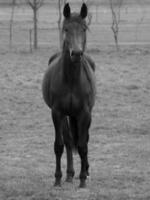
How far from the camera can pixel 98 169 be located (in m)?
7.13

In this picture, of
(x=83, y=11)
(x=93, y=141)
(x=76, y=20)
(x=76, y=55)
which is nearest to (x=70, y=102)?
(x=76, y=55)

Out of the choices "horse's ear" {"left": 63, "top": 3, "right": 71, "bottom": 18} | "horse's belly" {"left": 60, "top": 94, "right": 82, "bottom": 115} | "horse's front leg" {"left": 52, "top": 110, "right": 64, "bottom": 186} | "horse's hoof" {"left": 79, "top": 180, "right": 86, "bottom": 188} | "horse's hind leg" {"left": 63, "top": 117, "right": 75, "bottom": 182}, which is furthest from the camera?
"horse's hind leg" {"left": 63, "top": 117, "right": 75, "bottom": 182}

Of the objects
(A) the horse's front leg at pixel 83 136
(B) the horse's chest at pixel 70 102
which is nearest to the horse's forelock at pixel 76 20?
(B) the horse's chest at pixel 70 102

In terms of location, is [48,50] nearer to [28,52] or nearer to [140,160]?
[28,52]

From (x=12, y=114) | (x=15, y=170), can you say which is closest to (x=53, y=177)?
(x=15, y=170)

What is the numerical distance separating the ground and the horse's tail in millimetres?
453

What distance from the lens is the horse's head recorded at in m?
5.56

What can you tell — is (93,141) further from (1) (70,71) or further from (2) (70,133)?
(1) (70,71)

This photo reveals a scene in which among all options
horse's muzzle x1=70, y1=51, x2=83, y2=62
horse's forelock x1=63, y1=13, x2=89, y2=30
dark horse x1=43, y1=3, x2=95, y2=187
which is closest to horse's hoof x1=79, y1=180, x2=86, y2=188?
dark horse x1=43, y1=3, x2=95, y2=187

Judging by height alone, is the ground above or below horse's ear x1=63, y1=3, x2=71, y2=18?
below

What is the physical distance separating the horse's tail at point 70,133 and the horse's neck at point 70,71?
1.82 feet

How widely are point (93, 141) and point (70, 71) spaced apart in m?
2.81

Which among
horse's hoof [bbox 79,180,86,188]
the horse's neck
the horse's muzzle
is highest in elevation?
the horse's muzzle

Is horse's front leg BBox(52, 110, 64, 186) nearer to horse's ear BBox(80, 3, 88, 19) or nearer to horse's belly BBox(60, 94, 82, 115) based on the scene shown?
horse's belly BBox(60, 94, 82, 115)
